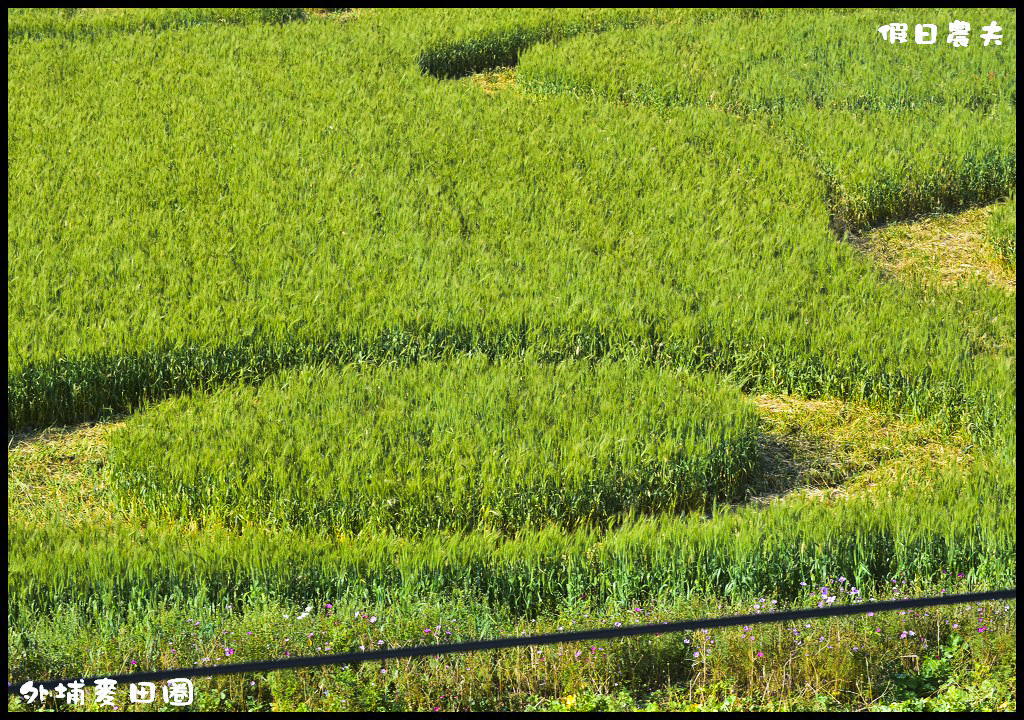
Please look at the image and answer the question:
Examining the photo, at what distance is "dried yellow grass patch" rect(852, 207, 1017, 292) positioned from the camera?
20.1ft

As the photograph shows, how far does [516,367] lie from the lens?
4.79 metres

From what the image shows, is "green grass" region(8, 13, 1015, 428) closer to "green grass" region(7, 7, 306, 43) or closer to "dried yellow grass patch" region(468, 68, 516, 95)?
"dried yellow grass patch" region(468, 68, 516, 95)

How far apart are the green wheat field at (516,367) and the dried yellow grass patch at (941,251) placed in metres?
0.03

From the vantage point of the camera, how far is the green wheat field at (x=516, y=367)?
3.13 m

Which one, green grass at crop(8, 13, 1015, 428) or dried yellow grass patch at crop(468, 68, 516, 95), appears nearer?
green grass at crop(8, 13, 1015, 428)

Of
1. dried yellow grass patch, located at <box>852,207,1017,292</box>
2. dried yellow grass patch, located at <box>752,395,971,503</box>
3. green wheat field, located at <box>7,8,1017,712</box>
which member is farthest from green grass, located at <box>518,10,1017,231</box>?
dried yellow grass patch, located at <box>752,395,971,503</box>

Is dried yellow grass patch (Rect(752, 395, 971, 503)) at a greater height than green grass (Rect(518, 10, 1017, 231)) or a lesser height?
lesser

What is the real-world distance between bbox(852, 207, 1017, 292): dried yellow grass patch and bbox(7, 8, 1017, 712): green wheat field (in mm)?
28

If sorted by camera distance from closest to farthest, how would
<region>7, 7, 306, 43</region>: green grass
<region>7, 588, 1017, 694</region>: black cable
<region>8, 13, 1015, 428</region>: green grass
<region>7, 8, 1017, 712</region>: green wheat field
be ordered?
<region>7, 588, 1017, 694</region>: black cable
<region>7, 8, 1017, 712</region>: green wheat field
<region>8, 13, 1015, 428</region>: green grass
<region>7, 7, 306, 43</region>: green grass

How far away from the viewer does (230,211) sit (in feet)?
20.7

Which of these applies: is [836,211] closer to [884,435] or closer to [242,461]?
[884,435]

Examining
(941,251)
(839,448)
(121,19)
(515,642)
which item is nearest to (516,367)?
(839,448)

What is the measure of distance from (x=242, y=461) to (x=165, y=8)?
785 cm

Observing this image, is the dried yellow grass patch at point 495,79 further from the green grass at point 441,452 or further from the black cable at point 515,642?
the black cable at point 515,642
